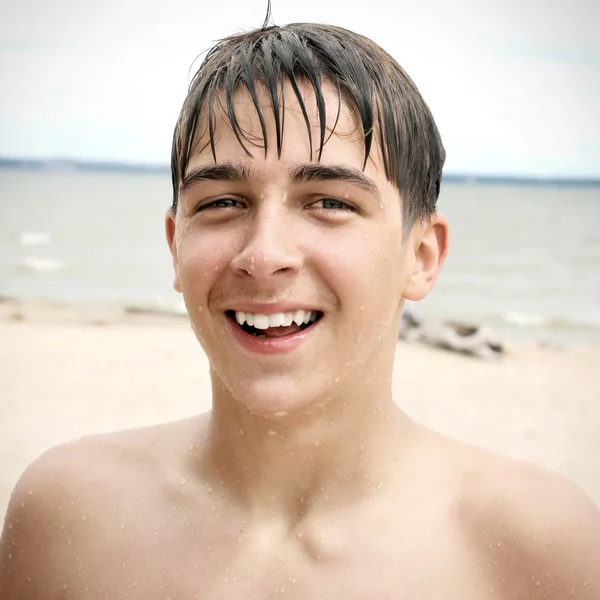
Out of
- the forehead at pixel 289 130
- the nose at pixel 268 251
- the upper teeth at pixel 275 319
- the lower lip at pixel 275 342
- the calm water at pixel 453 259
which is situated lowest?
the calm water at pixel 453 259

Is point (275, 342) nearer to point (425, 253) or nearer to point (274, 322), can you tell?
point (274, 322)

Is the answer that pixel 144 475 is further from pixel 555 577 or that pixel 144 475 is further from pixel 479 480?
pixel 555 577

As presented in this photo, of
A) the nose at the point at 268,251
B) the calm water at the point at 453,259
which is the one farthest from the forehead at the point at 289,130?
the calm water at the point at 453,259

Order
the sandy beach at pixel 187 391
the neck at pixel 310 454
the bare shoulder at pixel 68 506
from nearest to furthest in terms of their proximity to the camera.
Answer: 1. the neck at pixel 310 454
2. the bare shoulder at pixel 68 506
3. the sandy beach at pixel 187 391

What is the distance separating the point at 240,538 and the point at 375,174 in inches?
35.6

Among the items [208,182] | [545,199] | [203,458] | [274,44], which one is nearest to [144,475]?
[203,458]

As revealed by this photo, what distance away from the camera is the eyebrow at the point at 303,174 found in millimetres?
1544

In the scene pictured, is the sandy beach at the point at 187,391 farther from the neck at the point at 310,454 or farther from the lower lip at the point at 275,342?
the lower lip at the point at 275,342

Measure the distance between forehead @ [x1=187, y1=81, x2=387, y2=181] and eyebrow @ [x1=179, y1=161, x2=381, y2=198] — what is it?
0.01 metres

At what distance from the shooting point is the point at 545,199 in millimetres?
40656

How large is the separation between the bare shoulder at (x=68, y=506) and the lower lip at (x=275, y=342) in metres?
0.57

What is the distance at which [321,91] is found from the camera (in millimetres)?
1604

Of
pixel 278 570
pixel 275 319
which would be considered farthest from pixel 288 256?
pixel 278 570

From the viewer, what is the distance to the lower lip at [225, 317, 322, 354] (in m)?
1.56
